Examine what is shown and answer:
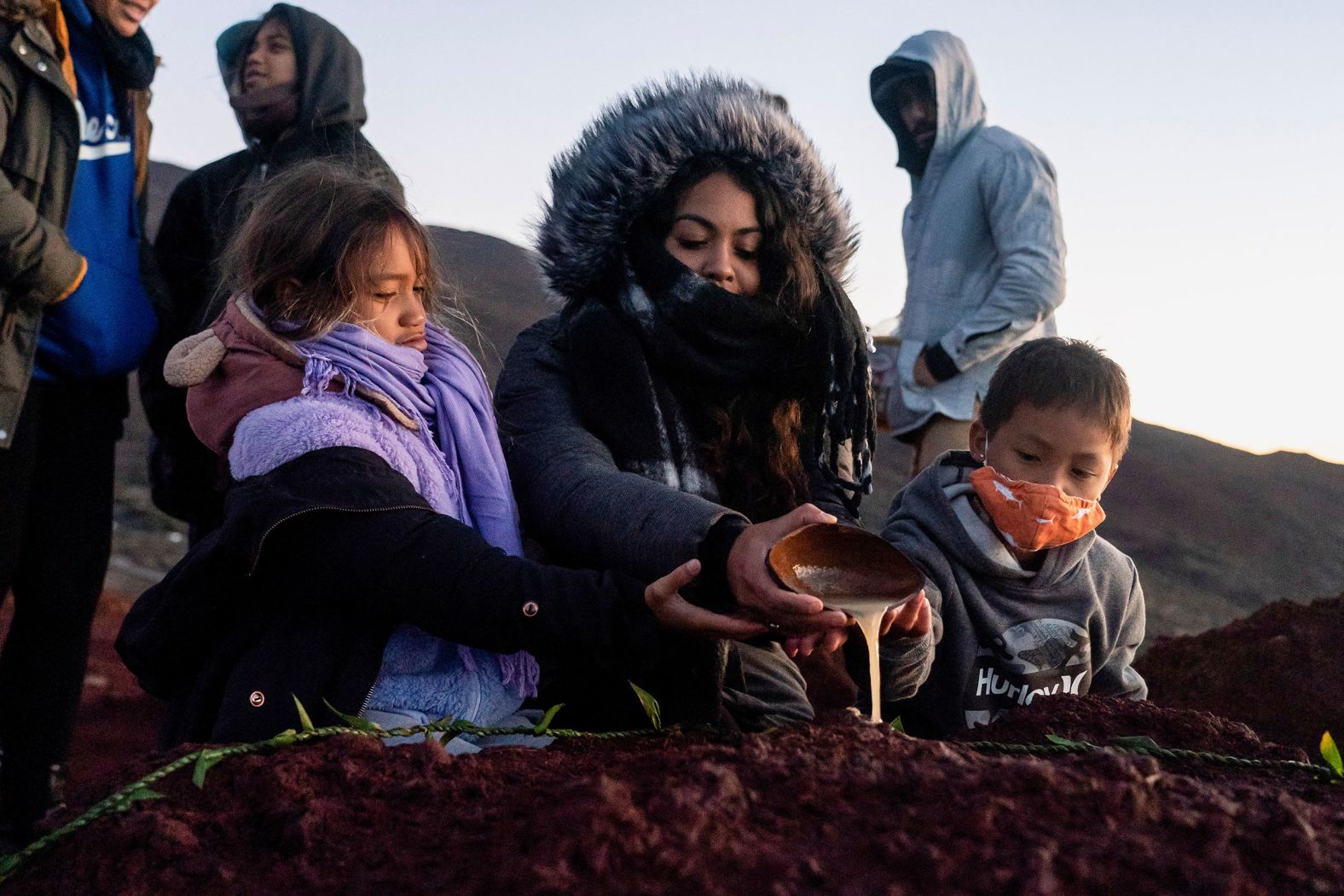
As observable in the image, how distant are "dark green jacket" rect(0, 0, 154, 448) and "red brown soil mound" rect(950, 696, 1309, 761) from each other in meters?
2.32

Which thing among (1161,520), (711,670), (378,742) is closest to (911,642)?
(711,670)

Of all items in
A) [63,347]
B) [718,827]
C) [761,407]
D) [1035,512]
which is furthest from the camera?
[63,347]

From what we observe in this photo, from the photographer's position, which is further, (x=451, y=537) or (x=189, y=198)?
(x=189, y=198)

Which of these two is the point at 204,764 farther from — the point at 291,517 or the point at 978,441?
the point at 978,441

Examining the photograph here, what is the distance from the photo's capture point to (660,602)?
2.00 meters

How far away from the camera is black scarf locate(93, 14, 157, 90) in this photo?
3.19 m

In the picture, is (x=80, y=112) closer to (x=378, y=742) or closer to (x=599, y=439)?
(x=599, y=439)

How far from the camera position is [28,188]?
298 cm

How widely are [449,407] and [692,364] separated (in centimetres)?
66

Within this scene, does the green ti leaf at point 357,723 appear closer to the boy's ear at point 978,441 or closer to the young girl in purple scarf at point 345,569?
the young girl in purple scarf at point 345,569

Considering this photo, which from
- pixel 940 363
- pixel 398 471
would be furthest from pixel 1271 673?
pixel 398 471

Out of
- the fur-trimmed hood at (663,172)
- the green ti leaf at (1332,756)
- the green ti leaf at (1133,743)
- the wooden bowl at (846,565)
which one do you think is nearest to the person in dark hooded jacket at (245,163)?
the fur-trimmed hood at (663,172)

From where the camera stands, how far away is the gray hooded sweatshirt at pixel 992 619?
2.73 m

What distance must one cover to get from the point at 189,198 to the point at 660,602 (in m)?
2.48
